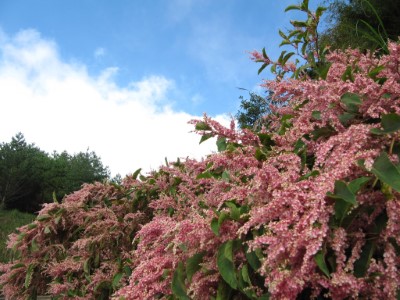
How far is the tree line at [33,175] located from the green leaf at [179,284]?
1007 inches

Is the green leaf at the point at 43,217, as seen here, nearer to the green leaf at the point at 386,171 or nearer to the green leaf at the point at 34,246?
the green leaf at the point at 34,246

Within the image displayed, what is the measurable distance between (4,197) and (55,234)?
81.5ft

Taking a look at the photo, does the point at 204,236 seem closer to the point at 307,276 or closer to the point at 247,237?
the point at 247,237

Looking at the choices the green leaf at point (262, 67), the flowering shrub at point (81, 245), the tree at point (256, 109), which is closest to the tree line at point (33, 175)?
the tree at point (256, 109)

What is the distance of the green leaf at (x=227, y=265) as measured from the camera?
4.39ft

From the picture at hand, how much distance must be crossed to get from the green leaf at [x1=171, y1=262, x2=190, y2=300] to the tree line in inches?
1007

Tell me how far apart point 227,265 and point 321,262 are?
0.36 metres

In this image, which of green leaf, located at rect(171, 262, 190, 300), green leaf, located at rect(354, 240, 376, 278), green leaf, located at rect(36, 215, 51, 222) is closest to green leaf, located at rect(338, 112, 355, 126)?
green leaf, located at rect(354, 240, 376, 278)

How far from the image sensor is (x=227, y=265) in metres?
1.37

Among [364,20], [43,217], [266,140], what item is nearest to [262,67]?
[266,140]

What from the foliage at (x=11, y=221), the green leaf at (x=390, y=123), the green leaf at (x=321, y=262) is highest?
the foliage at (x=11, y=221)

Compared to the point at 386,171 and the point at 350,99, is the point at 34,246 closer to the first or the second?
the point at 350,99

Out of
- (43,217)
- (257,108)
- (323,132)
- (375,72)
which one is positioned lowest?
(323,132)

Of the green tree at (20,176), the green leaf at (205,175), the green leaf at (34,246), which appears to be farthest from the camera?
the green tree at (20,176)
